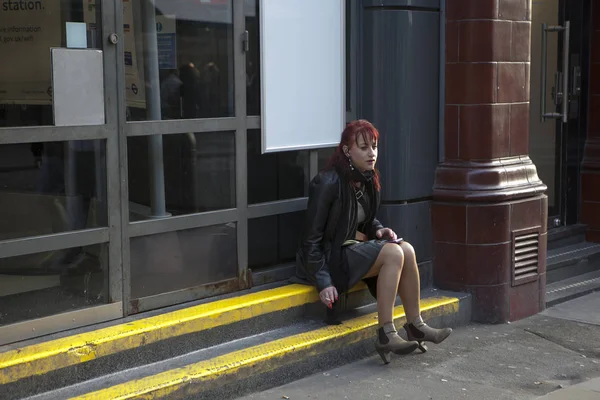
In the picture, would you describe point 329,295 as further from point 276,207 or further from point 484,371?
point 484,371

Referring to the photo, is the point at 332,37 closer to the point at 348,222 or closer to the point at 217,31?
the point at 217,31

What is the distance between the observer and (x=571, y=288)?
24.1 feet

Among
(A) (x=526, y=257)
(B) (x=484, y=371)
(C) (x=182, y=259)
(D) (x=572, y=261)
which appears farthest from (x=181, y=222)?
(D) (x=572, y=261)

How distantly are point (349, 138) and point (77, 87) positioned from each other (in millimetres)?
1637

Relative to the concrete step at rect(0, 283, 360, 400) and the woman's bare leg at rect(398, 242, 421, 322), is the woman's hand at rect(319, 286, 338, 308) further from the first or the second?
the woman's bare leg at rect(398, 242, 421, 322)

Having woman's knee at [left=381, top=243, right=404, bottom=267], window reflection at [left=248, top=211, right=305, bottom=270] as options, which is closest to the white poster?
window reflection at [left=248, top=211, right=305, bottom=270]

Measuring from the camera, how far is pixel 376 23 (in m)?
6.01

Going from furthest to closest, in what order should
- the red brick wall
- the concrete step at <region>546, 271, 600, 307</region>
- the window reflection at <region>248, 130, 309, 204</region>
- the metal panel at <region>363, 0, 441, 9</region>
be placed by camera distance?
the concrete step at <region>546, 271, 600, 307</region>
the red brick wall
the metal panel at <region>363, 0, 441, 9</region>
the window reflection at <region>248, 130, 309, 204</region>

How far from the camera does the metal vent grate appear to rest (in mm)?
6414

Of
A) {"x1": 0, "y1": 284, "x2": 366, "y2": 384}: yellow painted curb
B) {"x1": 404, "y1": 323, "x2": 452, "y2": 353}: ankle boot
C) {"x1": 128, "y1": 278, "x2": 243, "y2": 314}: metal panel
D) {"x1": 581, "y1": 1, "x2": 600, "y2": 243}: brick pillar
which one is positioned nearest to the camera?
{"x1": 0, "y1": 284, "x2": 366, "y2": 384}: yellow painted curb

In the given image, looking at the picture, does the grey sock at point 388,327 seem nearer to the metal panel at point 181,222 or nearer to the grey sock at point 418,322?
the grey sock at point 418,322

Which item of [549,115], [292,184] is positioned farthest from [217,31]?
[549,115]

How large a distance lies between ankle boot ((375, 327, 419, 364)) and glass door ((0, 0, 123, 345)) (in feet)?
4.83

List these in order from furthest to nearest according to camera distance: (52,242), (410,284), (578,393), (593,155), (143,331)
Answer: (593,155)
(410,284)
(578,393)
(143,331)
(52,242)
